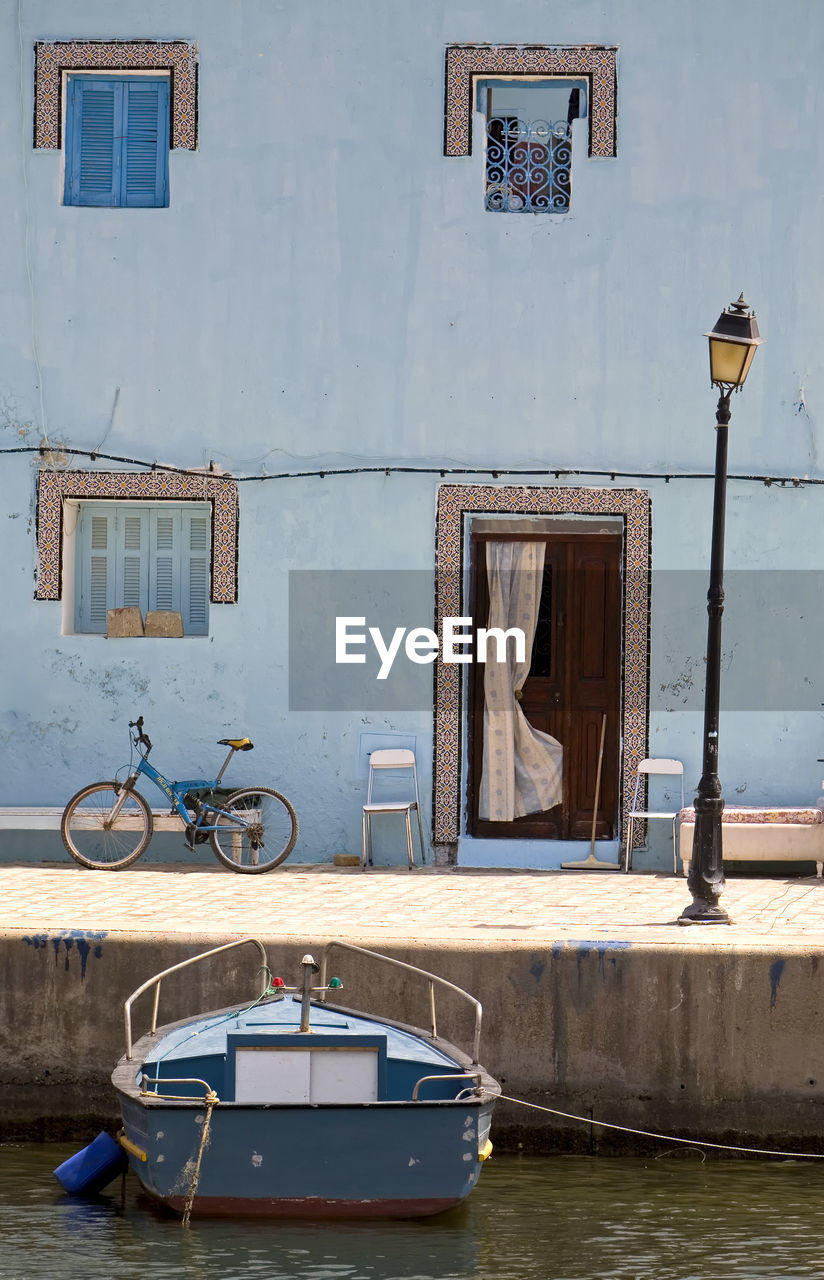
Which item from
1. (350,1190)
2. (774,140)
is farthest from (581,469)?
(350,1190)

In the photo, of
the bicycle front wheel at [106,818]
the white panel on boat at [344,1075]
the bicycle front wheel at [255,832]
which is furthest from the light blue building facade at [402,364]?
the white panel on boat at [344,1075]

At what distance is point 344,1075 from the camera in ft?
30.0

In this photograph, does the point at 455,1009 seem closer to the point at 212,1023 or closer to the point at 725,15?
the point at 212,1023

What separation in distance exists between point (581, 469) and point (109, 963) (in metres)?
6.21

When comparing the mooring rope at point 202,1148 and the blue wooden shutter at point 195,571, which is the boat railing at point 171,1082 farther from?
the blue wooden shutter at point 195,571

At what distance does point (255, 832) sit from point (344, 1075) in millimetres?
5253

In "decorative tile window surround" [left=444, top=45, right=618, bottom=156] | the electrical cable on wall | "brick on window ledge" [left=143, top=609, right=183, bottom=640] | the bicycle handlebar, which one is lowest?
the bicycle handlebar

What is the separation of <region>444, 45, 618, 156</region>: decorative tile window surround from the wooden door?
317 cm

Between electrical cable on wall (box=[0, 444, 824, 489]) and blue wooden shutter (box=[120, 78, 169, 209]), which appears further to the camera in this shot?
blue wooden shutter (box=[120, 78, 169, 209])

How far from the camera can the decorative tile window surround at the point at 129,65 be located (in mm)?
14961

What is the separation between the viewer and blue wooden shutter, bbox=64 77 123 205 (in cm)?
1508

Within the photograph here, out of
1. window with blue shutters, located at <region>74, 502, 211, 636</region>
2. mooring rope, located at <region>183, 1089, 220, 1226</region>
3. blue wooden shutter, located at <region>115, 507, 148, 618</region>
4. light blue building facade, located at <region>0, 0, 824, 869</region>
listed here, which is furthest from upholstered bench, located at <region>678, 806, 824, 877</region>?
mooring rope, located at <region>183, 1089, 220, 1226</region>

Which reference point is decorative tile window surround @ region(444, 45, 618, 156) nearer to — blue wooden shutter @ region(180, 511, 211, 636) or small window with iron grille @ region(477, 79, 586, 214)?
small window with iron grille @ region(477, 79, 586, 214)

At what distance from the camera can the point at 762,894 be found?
43.0 ft
